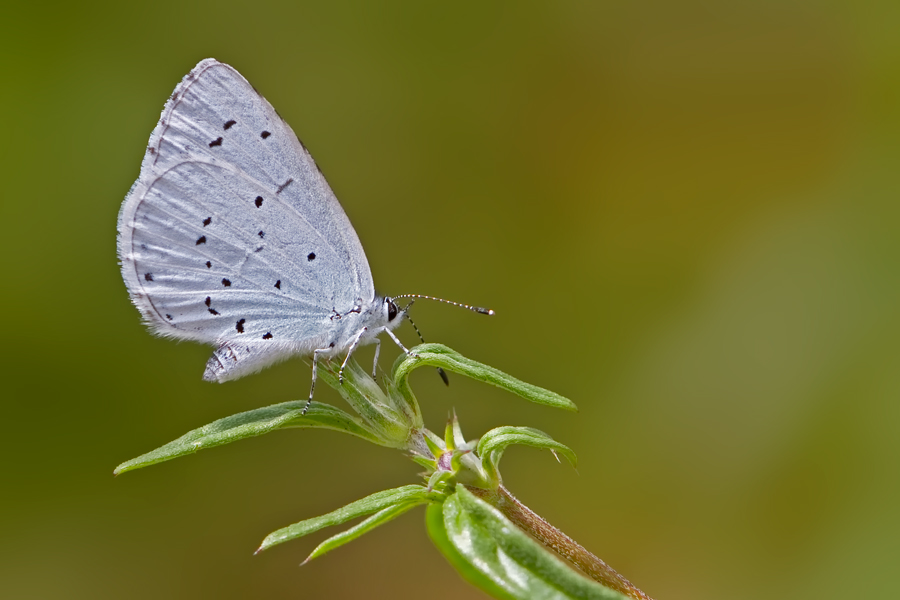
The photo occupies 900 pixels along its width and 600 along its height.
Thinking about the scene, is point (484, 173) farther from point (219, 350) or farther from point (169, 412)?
point (219, 350)

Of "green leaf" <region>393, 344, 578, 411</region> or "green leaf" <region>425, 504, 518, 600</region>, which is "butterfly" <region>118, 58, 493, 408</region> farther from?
"green leaf" <region>425, 504, 518, 600</region>

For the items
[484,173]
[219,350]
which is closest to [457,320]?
[484,173]

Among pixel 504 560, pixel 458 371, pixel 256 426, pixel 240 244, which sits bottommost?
pixel 256 426

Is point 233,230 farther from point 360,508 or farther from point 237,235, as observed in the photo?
point 360,508

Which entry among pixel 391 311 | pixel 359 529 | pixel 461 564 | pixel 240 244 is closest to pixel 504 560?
pixel 461 564

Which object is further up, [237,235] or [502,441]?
[502,441]

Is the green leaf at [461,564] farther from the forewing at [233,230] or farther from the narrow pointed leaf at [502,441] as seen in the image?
the forewing at [233,230]

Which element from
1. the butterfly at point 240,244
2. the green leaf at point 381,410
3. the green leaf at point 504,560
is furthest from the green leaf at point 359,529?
the butterfly at point 240,244

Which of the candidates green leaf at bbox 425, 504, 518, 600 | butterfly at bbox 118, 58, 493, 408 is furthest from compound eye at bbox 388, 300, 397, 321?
green leaf at bbox 425, 504, 518, 600
